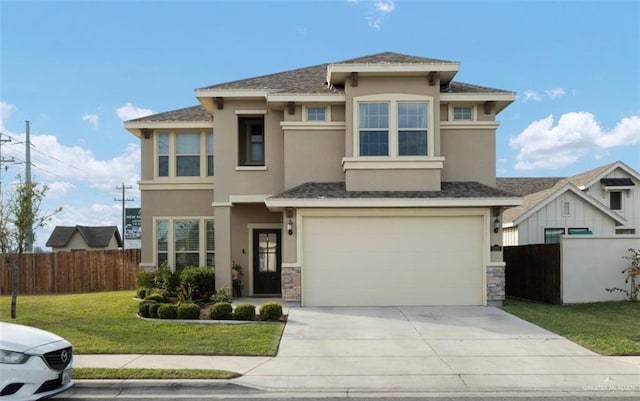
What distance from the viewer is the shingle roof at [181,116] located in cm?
1805

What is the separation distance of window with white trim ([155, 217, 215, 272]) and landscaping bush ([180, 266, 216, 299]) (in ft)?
6.68

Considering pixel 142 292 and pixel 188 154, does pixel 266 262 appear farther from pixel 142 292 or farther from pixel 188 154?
pixel 188 154

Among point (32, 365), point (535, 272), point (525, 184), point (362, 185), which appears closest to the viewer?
point (32, 365)

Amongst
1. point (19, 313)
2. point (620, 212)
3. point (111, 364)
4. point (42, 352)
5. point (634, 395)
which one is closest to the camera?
point (42, 352)

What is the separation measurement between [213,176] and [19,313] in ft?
22.9

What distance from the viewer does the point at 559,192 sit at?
2220 centimetres

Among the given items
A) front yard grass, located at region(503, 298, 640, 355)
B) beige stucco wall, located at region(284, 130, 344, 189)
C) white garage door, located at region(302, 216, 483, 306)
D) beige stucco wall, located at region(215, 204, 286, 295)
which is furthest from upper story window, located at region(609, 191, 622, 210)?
beige stucco wall, located at region(215, 204, 286, 295)

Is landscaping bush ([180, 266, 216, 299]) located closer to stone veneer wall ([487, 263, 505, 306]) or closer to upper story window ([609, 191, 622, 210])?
stone veneer wall ([487, 263, 505, 306])

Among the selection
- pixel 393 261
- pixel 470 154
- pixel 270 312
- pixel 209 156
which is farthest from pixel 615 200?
pixel 270 312

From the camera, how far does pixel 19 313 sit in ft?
44.6

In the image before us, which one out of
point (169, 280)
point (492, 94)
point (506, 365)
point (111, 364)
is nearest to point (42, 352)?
point (111, 364)

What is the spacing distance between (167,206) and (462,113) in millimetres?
10485

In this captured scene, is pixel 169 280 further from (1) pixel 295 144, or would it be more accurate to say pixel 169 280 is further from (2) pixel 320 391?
(2) pixel 320 391

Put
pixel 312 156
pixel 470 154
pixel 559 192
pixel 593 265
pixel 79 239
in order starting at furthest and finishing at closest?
pixel 79 239, pixel 559 192, pixel 470 154, pixel 312 156, pixel 593 265
